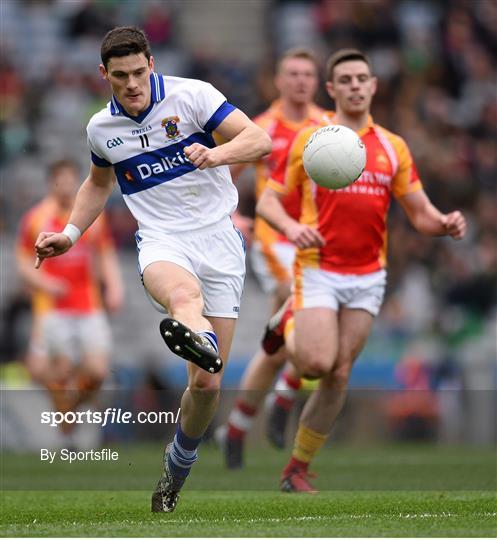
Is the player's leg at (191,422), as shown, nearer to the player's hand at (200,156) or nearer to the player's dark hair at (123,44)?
the player's hand at (200,156)

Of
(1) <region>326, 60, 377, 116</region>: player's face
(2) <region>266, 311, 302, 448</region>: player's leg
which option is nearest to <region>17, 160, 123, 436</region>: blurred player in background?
(2) <region>266, 311, 302, 448</region>: player's leg

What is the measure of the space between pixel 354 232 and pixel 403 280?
346 inches

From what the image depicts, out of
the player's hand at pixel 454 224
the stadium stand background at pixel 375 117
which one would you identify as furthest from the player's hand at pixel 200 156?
the stadium stand background at pixel 375 117

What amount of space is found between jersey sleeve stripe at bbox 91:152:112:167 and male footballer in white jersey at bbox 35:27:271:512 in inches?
0.8

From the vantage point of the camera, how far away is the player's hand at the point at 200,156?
287 inches

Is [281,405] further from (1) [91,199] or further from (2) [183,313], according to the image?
(2) [183,313]

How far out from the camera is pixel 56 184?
13406mm

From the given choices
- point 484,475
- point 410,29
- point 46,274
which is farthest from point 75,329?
point 410,29

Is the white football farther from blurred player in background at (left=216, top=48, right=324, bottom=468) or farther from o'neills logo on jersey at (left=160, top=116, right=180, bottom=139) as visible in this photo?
blurred player in background at (left=216, top=48, right=324, bottom=468)

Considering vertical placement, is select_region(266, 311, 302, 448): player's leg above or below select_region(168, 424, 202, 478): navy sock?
below

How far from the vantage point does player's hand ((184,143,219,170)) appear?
7.29 metres

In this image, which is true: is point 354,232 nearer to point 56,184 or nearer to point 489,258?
point 56,184

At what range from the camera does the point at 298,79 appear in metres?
11.9

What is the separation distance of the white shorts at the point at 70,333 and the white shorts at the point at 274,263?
7.48ft
